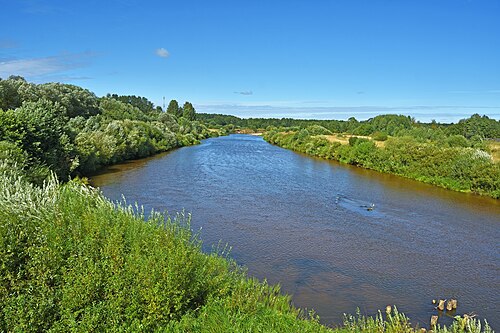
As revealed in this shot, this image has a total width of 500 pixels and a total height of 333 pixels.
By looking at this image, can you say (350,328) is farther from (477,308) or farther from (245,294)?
(477,308)


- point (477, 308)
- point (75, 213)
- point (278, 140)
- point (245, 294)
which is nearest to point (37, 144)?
point (75, 213)

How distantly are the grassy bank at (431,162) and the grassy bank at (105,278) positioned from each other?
24553 mm

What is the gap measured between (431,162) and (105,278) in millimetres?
32862

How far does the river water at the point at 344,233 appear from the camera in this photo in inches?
505

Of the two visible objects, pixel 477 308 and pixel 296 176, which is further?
pixel 296 176

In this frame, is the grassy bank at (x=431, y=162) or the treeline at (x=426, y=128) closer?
the grassy bank at (x=431, y=162)

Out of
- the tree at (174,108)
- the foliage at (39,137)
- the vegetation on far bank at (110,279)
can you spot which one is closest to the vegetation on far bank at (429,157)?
the vegetation on far bank at (110,279)

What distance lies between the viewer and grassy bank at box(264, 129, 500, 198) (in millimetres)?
29312

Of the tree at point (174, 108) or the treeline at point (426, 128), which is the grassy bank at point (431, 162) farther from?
the tree at point (174, 108)

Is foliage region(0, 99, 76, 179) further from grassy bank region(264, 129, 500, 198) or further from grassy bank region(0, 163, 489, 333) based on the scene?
grassy bank region(264, 129, 500, 198)

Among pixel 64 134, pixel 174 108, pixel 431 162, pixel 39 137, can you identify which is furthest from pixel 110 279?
pixel 174 108

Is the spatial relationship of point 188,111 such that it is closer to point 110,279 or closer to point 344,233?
point 344,233

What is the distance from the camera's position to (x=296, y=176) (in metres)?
35.3

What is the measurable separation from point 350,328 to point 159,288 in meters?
4.67
